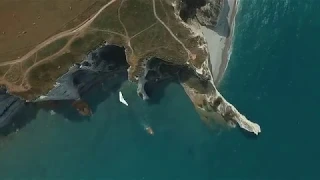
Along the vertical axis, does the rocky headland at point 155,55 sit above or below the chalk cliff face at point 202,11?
below

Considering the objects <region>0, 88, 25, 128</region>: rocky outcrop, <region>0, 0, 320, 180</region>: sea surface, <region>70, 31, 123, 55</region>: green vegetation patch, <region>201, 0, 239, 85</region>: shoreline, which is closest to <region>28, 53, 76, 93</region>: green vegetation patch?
<region>70, 31, 123, 55</region>: green vegetation patch

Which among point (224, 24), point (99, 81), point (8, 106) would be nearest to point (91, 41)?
point (99, 81)

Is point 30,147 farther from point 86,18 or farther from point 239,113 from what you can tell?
point 239,113

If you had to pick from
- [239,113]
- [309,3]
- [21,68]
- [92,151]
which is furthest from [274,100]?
[21,68]

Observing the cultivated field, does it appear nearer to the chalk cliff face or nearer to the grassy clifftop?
the grassy clifftop

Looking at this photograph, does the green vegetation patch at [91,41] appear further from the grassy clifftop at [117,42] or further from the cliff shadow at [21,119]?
the cliff shadow at [21,119]

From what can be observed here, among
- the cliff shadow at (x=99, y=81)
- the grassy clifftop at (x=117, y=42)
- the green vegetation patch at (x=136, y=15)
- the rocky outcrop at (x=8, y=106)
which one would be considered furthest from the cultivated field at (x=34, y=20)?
the rocky outcrop at (x=8, y=106)
